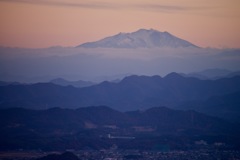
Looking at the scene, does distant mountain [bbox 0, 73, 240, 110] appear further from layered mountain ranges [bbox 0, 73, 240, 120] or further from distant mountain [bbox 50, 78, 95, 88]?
distant mountain [bbox 50, 78, 95, 88]

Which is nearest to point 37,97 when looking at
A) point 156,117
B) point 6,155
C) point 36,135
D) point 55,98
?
point 55,98

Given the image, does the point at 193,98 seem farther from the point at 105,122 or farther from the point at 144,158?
the point at 144,158

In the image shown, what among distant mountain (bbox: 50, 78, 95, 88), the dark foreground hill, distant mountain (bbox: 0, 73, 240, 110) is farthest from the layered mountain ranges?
distant mountain (bbox: 50, 78, 95, 88)

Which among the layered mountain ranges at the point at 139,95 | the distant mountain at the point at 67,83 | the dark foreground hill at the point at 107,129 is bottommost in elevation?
the dark foreground hill at the point at 107,129

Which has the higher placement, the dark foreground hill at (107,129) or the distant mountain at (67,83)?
the distant mountain at (67,83)

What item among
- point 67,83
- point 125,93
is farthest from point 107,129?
point 67,83

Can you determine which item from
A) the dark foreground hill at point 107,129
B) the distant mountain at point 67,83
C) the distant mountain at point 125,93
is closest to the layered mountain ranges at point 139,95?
the distant mountain at point 125,93

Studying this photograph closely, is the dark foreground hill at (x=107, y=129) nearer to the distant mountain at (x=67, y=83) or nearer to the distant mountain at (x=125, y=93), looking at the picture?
the distant mountain at (x=125, y=93)
